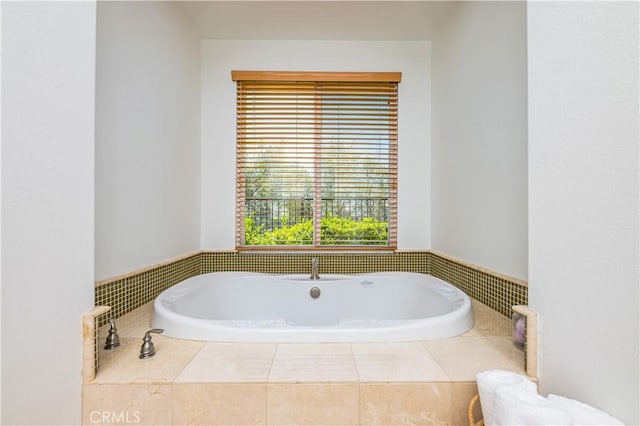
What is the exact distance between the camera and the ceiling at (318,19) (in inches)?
82.4

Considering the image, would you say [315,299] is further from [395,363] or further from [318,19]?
[318,19]

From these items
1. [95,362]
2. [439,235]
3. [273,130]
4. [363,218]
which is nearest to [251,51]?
[273,130]

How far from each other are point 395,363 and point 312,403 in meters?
0.33

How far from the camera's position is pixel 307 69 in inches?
99.7

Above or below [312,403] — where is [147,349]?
above

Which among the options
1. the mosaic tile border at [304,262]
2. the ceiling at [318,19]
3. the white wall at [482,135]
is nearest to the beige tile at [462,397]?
the white wall at [482,135]
